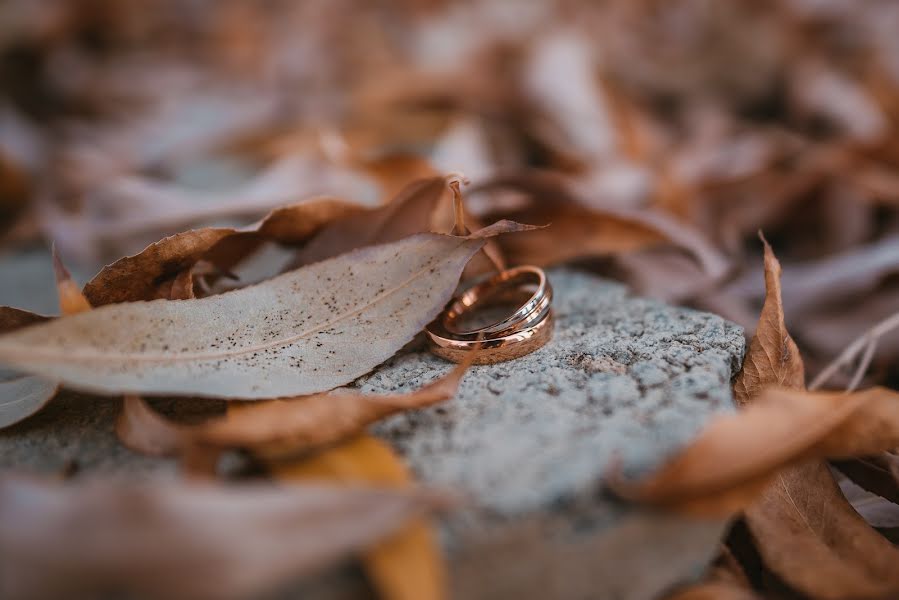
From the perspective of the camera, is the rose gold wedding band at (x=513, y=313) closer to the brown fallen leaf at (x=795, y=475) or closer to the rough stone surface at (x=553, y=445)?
the rough stone surface at (x=553, y=445)

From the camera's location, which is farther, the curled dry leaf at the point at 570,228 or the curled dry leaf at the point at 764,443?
the curled dry leaf at the point at 570,228

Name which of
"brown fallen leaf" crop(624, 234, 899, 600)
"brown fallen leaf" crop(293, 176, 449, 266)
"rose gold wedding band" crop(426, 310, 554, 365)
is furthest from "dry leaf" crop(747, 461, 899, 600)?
"brown fallen leaf" crop(293, 176, 449, 266)

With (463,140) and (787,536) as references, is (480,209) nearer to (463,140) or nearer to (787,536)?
(463,140)

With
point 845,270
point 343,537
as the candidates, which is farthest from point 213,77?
point 343,537

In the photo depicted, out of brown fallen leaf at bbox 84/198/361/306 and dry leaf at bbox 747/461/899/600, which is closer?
dry leaf at bbox 747/461/899/600

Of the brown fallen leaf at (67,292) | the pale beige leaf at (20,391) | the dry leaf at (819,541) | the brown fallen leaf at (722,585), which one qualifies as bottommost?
the brown fallen leaf at (722,585)

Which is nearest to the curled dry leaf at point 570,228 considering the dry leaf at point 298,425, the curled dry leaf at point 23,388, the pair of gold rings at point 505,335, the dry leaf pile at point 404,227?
the dry leaf pile at point 404,227

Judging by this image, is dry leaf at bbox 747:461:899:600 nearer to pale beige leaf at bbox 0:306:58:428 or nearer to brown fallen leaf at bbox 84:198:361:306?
brown fallen leaf at bbox 84:198:361:306

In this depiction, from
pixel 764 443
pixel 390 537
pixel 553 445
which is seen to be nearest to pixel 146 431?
pixel 390 537
